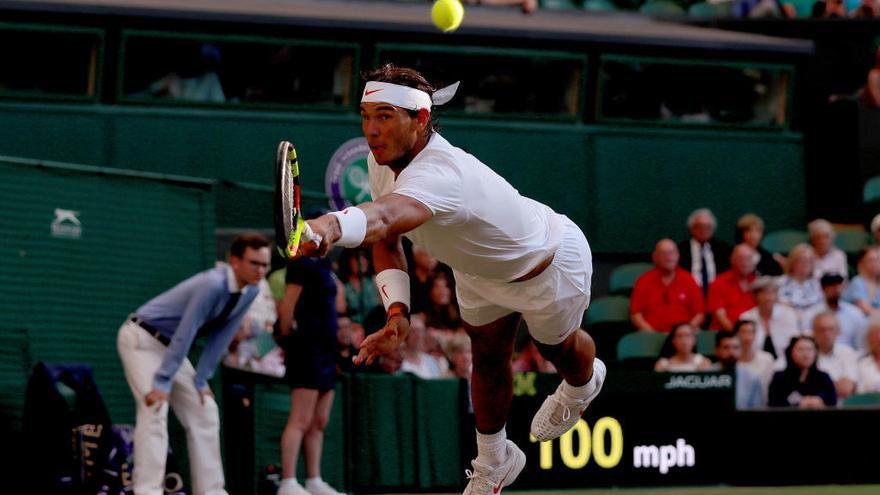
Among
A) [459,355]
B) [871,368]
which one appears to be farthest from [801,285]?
[459,355]

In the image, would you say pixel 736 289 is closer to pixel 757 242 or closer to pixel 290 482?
pixel 757 242

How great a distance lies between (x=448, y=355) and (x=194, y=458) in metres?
2.91

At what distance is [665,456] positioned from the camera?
1136 cm

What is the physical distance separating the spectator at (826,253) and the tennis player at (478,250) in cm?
691

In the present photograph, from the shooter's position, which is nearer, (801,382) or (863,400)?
(801,382)

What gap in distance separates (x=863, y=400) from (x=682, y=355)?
5.36ft

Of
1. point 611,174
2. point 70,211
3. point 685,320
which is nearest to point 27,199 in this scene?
point 70,211

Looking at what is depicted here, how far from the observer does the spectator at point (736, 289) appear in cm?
1321

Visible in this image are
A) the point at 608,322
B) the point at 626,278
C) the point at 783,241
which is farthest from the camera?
the point at 783,241

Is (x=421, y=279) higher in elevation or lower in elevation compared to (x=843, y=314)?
higher

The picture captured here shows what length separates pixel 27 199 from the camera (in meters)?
9.35

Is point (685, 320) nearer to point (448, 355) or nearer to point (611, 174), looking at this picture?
point (448, 355)

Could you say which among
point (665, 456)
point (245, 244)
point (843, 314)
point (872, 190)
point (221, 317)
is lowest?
point (665, 456)

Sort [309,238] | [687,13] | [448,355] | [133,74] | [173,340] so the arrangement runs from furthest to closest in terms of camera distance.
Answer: [687,13]
[133,74]
[448,355]
[173,340]
[309,238]
